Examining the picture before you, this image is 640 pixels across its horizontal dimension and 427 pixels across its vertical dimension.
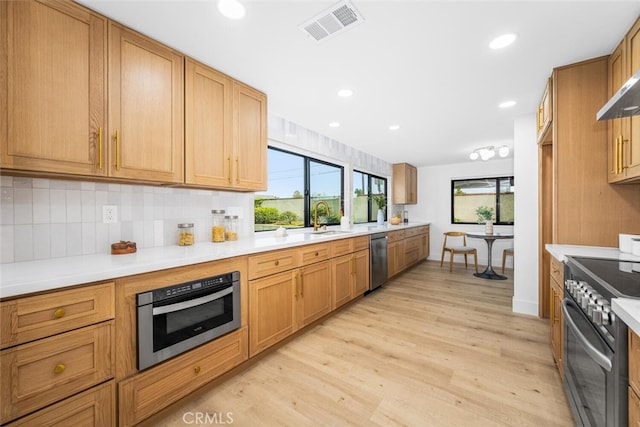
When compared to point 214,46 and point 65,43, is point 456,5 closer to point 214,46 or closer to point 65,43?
point 214,46

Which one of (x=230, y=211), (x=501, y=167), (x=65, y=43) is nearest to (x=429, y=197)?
(x=501, y=167)

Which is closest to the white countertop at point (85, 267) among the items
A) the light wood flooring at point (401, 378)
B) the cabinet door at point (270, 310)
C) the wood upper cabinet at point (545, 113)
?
the cabinet door at point (270, 310)

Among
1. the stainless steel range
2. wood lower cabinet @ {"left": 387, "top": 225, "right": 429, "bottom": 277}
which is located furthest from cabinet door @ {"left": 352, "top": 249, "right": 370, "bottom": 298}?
Answer: the stainless steel range

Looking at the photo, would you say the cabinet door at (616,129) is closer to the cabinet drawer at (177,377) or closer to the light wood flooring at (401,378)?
the light wood flooring at (401,378)

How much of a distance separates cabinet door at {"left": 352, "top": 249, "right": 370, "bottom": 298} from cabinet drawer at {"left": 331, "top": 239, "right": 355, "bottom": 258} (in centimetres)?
17

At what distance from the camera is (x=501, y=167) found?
5609mm

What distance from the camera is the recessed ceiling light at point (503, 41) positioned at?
166cm

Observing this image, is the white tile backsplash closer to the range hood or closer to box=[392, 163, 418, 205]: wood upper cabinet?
the range hood

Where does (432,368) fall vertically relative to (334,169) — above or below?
below

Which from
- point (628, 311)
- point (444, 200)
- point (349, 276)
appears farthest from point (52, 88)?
point (444, 200)

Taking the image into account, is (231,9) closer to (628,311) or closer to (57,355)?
(57,355)

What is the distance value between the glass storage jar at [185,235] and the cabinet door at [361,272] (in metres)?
1.92

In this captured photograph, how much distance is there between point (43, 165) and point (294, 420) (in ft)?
6.27

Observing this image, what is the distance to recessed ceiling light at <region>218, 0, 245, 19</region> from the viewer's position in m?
1.39
